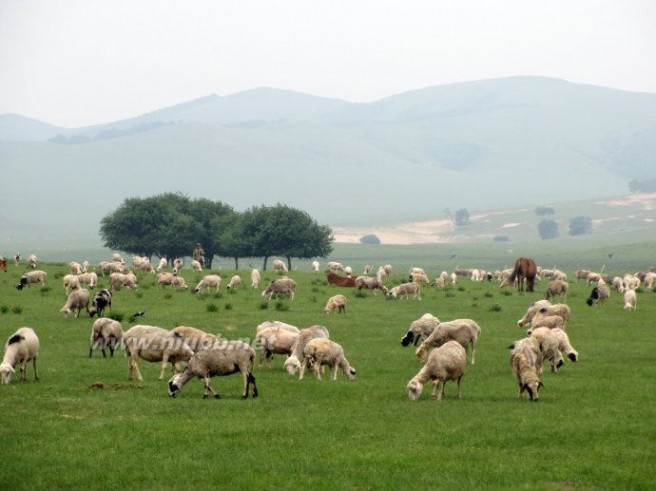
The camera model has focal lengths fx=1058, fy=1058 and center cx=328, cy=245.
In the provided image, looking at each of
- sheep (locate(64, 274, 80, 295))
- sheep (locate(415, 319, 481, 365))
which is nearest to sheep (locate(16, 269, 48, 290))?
sheep (locate(64, 274, 80, 295))

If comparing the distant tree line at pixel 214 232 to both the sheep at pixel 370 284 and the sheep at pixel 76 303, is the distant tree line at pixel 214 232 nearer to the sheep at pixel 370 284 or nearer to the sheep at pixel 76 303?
the sheep at pixel 370 284

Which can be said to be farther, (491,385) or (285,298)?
(285,298)

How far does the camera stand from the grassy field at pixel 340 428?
16328 mm

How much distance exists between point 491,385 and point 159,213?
7794 centimetres

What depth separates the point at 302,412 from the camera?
70.9 feet

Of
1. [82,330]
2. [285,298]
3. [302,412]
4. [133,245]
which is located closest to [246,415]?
[302,412]

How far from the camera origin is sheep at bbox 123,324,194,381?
2552 cm

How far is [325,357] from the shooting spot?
26.5 m

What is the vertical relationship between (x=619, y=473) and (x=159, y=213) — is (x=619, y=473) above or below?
below

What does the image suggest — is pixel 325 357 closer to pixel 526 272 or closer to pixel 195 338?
pixel 195 338

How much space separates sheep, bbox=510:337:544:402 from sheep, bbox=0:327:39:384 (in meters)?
11.4

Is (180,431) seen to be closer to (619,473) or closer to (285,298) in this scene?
(619,473)

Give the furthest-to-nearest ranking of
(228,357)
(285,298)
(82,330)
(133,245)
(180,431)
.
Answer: (133,245) < (285,298) < (82,330) < (228,357) < (180,431)

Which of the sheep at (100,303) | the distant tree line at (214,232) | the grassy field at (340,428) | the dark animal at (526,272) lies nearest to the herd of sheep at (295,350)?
the grassy field at (340,428)
